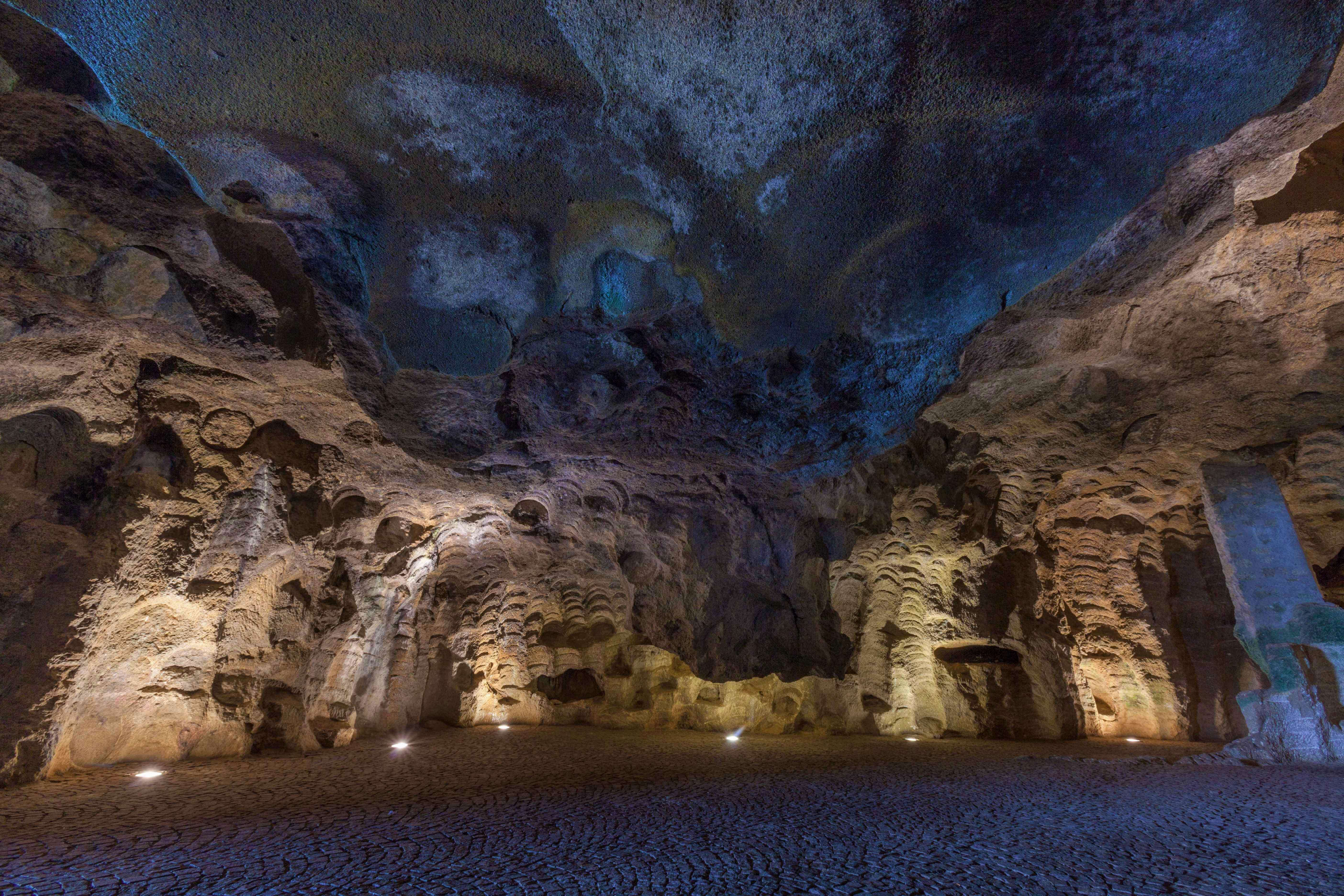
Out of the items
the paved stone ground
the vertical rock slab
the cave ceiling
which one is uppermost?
the cave ceiling

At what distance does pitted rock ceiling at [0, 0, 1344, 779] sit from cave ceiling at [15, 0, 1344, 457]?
0.08 feet

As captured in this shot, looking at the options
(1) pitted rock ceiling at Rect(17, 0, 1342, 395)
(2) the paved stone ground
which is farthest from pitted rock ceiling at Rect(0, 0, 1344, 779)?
(2) the paved stone ground

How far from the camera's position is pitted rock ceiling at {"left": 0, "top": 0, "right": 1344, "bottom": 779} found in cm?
325

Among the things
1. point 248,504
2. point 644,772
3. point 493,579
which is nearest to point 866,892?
point 644,772

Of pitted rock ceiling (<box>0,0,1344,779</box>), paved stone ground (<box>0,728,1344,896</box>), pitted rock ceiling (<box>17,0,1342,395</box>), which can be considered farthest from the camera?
pitted rock ceiling (<box>0,0,1344,779</box>)

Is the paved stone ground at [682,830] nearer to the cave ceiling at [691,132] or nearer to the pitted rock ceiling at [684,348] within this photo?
the pitted rock ceiling at [684,348]

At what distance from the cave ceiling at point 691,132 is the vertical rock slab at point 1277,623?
384 cm

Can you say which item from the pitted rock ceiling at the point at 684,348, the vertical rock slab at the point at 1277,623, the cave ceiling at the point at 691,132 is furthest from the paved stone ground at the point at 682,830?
the cave ceiling at the point at 691,132

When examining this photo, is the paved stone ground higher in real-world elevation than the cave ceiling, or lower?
lower

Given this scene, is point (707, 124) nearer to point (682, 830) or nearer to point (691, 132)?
point (691, 132)

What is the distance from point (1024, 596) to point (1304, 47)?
625cm

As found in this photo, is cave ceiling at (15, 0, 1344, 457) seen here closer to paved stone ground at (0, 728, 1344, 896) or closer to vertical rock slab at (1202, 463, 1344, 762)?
paved stone ground at (0, 728, 1344, 896)

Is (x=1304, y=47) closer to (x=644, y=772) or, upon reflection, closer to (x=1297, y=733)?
(x=1297, y=733)

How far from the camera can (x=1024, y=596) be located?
7.72 metres
